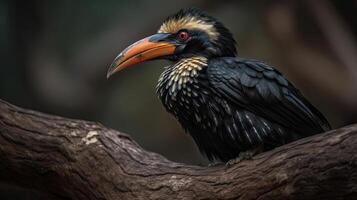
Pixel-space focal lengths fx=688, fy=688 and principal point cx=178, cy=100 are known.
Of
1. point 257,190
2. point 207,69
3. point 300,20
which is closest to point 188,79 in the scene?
point 207,69

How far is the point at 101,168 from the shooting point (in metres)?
3.26

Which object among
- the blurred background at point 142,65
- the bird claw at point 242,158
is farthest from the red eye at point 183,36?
the blurred background at point 142,65

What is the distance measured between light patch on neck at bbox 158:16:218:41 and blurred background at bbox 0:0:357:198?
205 cm

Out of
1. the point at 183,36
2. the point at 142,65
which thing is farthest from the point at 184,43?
the point at 142,65

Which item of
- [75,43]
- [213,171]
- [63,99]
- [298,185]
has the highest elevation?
[75,43]

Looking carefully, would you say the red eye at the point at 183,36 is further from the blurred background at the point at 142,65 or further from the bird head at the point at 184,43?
the blurred background at the point at 142,65

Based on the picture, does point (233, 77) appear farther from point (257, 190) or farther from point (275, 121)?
point (257, 190)

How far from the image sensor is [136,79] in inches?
242

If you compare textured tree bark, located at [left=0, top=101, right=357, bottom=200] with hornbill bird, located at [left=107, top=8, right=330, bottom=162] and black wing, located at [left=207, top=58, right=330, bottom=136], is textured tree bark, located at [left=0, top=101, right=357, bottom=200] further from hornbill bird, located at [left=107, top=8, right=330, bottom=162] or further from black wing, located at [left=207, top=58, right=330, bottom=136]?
black wing, located at [left=207, top=58, right=330, bottom=136]

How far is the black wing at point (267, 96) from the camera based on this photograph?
329cm

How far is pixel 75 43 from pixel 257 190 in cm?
374

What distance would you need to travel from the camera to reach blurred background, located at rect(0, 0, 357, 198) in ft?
18.7

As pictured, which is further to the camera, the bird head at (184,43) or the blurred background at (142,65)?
the blurred background at (142,65)

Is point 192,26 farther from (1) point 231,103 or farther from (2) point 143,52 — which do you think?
(1) point 231,103
